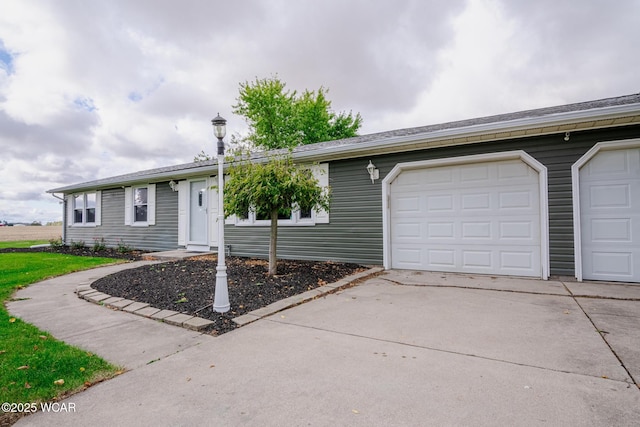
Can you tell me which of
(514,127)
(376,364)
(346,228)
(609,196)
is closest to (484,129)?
(514,127)

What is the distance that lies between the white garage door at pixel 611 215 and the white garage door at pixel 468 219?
68 centimetres

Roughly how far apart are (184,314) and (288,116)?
22.5 m

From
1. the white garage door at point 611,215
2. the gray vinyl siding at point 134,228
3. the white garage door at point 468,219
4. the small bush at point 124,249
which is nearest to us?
the white garage door at point 611,215

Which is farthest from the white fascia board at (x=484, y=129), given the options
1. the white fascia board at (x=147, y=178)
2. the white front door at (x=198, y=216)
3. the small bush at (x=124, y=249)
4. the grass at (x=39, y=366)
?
the small bush at (x=124, y=249)

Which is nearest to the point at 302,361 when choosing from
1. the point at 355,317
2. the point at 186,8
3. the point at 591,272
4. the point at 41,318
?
the point at 355,317

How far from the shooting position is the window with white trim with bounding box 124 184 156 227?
1087 centimetres

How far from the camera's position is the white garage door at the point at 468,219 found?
543 centimetres

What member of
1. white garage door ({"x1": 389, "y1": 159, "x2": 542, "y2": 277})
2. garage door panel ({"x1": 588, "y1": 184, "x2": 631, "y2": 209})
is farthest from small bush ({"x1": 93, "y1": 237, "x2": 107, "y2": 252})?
garage door panel ({"x1": 588, "y1": 184, "x2": 631, "y2": 209})

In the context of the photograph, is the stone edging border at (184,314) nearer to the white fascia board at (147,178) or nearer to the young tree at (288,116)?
the white fascia board at (147,178)

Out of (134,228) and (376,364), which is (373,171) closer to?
(376,364)

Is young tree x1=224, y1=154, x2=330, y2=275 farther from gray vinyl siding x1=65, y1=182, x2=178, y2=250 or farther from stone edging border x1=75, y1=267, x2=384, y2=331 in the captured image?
gray vinyl siding x1=65, y1=182, x2=178, y2=250

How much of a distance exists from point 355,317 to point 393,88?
14193 millimetres

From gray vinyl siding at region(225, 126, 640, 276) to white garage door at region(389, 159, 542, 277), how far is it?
0.27m

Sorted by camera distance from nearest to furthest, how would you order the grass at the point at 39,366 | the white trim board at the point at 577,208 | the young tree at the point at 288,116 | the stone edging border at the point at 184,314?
the grass at the point at 39,366 < the stone edging border at the point at 184,314 < the white trim board at the point at 577,208 < the young tree at the point at 288,116
